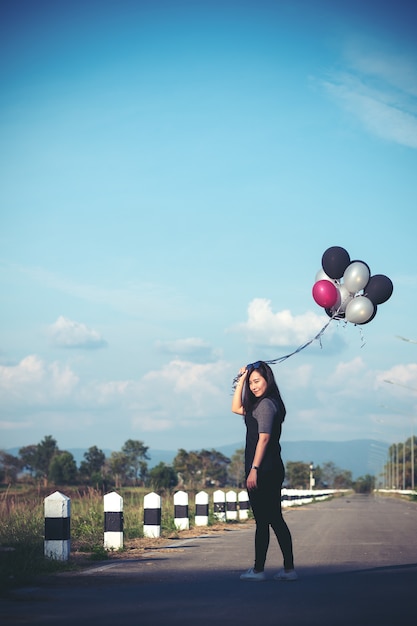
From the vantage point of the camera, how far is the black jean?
9258 millimetres

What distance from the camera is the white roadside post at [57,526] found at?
11.0 metres

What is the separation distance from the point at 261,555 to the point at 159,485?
56.0ft

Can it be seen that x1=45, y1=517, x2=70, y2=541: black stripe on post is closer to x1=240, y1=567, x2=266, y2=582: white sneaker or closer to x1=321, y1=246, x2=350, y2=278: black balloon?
x1=240, y1=567, x2=266, y2=582: white sneaker

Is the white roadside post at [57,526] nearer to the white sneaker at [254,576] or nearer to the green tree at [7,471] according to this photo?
the white sneaker at [254,576]

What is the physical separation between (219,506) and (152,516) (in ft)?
23.3

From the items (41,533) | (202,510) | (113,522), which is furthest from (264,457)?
(202,510)

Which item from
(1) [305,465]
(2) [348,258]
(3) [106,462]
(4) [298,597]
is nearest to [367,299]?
(2) [348,258]

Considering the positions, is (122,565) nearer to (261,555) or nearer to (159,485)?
(261,555)

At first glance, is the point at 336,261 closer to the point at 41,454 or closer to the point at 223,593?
the point at 223,593

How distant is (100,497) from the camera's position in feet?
67.9

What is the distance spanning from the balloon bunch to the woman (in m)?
8.10

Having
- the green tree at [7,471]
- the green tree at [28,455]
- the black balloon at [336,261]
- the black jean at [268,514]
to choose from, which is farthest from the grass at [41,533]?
the green tree at [28,455]

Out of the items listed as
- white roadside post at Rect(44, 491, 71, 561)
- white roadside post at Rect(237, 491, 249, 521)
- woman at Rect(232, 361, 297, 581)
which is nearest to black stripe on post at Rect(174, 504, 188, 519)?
white roadside post at Rect(237, 491, 249, 521)

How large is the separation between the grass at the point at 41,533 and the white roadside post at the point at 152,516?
23 centimetres
